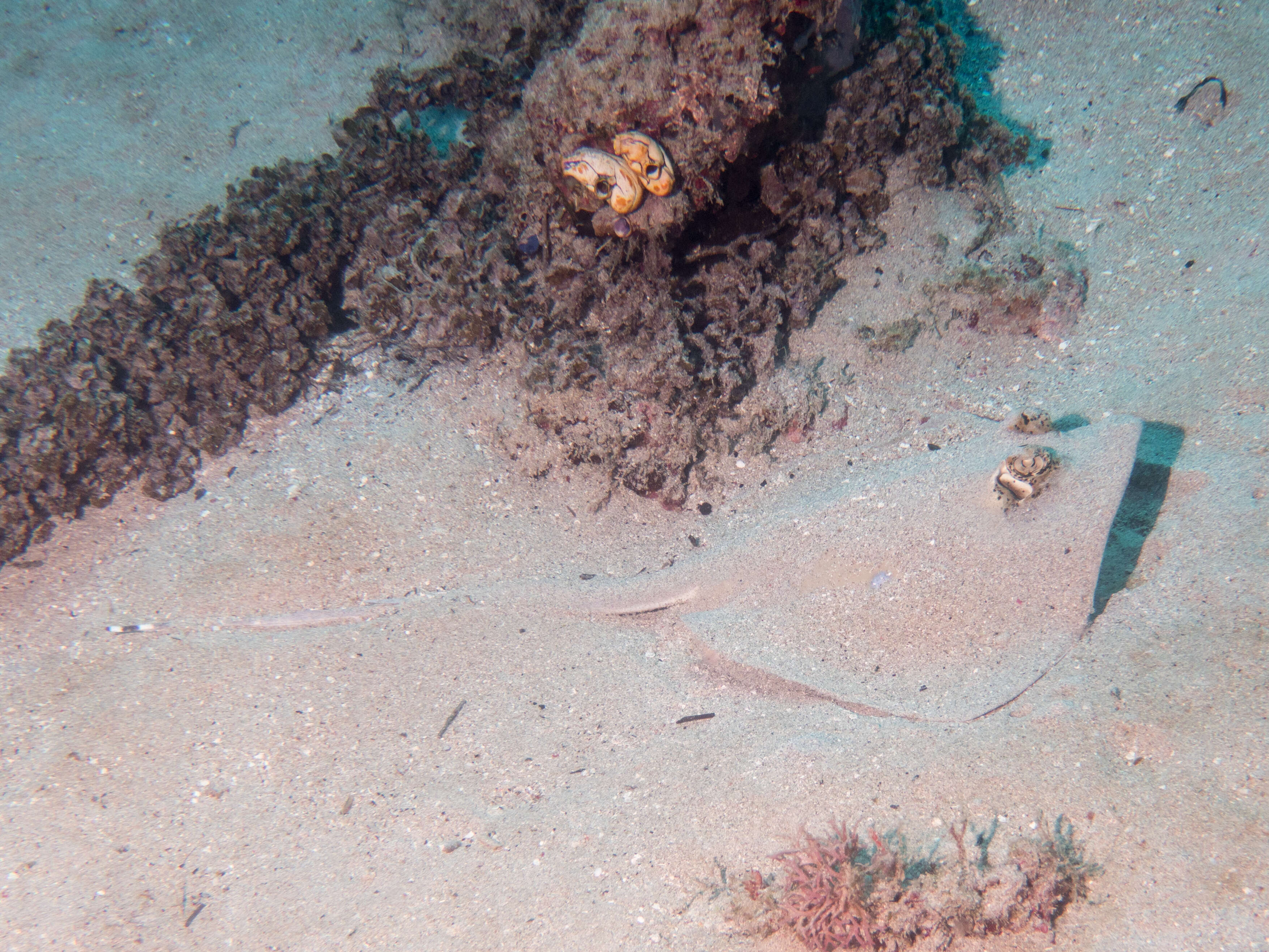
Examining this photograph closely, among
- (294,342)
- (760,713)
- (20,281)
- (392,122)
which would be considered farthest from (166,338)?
(760,713)

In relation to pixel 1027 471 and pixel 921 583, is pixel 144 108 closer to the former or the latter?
pixel 921 583

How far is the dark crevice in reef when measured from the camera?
3.59 m

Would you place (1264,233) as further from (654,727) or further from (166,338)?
(166,338)

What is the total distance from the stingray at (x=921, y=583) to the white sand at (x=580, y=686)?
0.16 m

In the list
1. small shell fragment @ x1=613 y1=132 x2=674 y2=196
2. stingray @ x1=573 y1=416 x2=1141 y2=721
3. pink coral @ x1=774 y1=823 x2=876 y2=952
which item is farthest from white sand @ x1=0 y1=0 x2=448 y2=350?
pink coral @ x1=774 y1=823 x2=876 y2=952

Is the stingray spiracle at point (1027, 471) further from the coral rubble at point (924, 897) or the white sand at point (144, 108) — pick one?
the white sand at point (144, 108)

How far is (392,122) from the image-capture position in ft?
19.0

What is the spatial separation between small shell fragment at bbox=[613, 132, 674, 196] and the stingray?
216 centimetres

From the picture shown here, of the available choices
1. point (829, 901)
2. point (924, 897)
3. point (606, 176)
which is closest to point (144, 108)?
point (606, 176)

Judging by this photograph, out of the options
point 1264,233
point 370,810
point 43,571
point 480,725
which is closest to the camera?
point 370,810

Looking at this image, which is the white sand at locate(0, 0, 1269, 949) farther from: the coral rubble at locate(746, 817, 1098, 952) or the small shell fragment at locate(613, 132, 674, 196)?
the small shell fragment at locate(613, 132, 674, 196)

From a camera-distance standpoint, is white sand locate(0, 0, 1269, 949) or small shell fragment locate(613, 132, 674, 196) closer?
white sand locate(0, 0, 1269, 949)

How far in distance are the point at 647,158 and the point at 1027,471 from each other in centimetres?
267

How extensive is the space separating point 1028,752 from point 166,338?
6.11 meters
